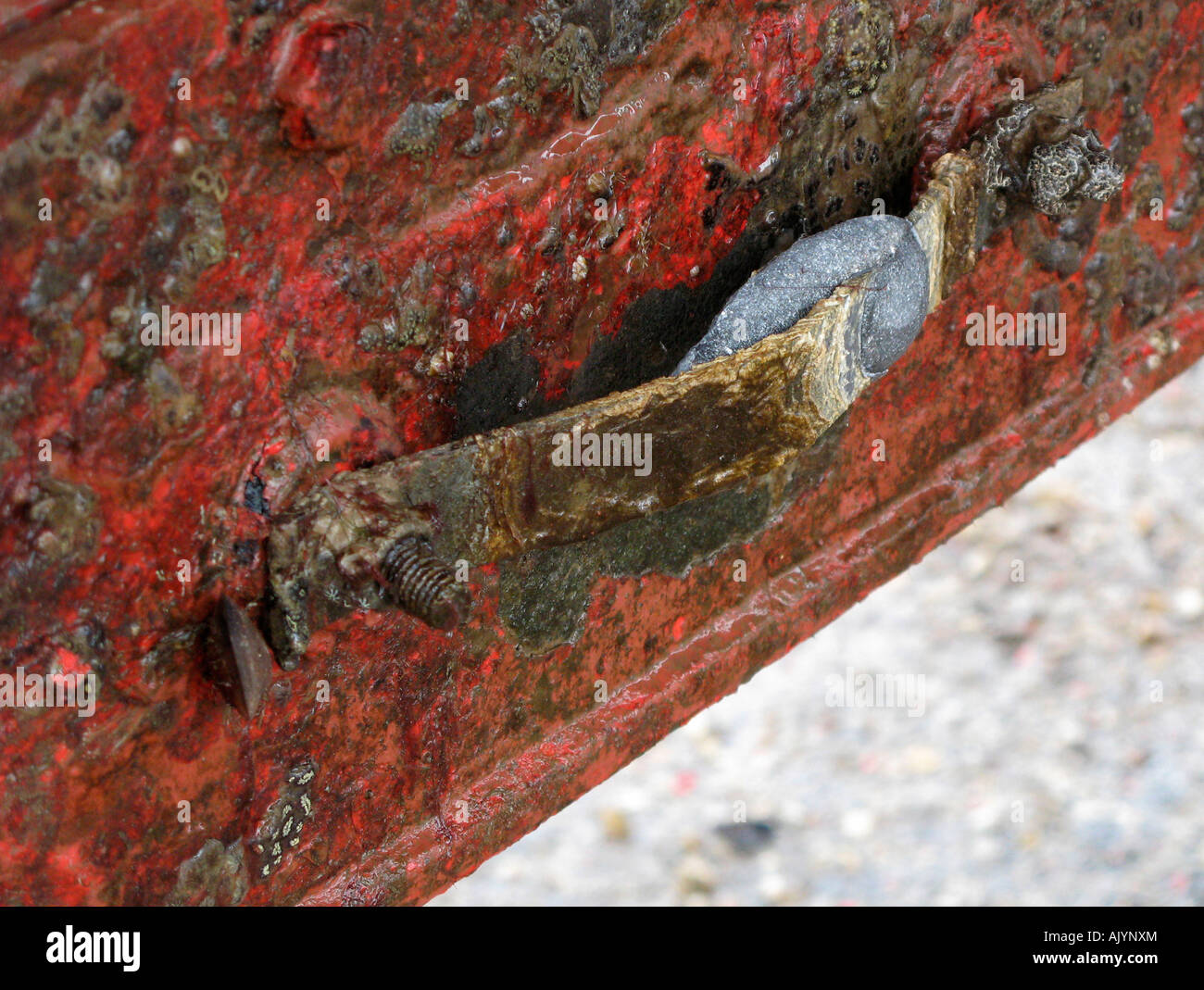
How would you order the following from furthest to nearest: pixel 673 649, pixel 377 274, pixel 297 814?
pixel 673 649 → pixel 297 814 → pixel 377 274

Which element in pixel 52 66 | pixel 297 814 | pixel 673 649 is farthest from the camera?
pixel 673 649

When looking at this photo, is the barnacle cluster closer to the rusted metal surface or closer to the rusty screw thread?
the rusted metal surface

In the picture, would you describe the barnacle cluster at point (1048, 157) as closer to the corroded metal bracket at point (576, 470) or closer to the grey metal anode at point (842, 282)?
the grey metal anode at point (842, 282)

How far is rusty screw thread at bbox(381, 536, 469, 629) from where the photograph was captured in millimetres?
1184

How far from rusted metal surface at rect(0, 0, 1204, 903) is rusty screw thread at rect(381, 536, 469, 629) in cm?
9

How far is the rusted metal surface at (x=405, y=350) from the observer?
107cm

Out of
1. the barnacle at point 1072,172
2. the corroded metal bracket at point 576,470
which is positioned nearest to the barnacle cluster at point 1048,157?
the barnacle at point 1072,172

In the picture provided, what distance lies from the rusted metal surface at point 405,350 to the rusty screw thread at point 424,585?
0.31ft

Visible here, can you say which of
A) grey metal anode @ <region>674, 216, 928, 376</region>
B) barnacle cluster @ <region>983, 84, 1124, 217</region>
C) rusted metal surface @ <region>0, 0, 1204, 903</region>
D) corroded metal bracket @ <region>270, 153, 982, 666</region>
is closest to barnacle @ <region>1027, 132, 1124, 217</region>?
barnacle cluster @ <region>983, 84, 1124, 217</region>

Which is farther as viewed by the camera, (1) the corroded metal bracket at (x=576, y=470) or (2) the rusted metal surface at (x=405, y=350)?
(1) the corroded metal bracket at (x=576, y=470)

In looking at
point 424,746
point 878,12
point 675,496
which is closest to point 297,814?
point 424,746

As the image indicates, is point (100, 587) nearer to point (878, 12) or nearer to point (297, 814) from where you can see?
point (297, 814)

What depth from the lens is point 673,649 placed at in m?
1.92

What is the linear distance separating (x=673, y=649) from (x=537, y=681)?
28 centimetres
